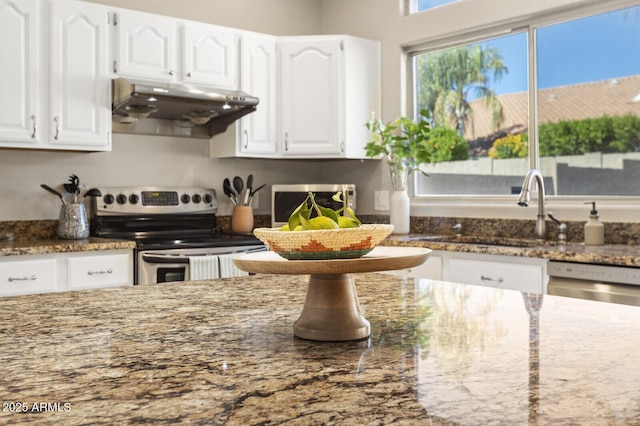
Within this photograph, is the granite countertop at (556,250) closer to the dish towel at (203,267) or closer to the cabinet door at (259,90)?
the dish towel at (203,267)

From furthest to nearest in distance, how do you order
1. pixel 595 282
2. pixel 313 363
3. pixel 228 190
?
pixel 228 190
pixel 595 282
pixel 313 363

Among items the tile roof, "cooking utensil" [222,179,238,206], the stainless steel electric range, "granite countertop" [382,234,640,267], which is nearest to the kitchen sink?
"granite countertop" [382,234,640,267]

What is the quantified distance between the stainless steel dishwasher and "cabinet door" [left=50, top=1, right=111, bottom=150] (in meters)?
2.42

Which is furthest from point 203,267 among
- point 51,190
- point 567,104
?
point 567,104

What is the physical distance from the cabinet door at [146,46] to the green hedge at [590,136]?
2.18m

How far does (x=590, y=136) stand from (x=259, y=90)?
6.59 feet

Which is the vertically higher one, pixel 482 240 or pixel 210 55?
pixel 210 55

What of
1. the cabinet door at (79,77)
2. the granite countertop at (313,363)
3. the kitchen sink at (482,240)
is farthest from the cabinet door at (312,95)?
the granite countertop at (313,363)

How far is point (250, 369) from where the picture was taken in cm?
87

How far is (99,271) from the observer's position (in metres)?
3.19

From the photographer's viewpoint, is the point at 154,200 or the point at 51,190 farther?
the point at 154,200

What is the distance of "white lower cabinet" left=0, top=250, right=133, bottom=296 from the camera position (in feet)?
9.64

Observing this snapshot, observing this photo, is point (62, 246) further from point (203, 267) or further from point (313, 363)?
point (313, 363)

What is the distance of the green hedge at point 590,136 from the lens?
3.16 m
